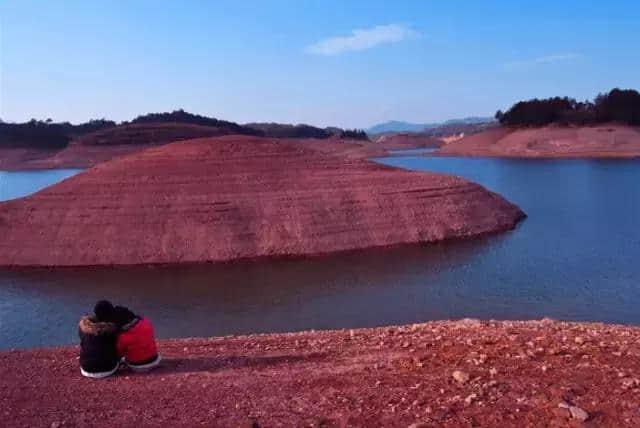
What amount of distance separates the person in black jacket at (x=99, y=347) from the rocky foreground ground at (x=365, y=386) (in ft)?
0.56

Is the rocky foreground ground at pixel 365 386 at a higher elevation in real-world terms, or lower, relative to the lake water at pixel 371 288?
higher

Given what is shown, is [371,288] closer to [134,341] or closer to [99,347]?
[134,341]

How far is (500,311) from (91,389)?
12.0 m

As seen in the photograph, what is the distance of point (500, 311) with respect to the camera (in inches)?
676

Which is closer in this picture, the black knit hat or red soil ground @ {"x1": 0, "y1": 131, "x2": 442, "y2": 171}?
the black knit hat

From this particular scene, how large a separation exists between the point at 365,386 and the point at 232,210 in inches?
879

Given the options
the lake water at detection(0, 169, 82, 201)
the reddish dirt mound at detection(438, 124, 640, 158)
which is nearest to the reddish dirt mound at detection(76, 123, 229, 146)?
the lake water at detection(0, 169, 82, 201)

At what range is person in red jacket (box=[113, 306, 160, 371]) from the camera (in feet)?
28.2

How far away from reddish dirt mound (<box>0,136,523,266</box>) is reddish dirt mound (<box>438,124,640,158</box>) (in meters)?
44.8

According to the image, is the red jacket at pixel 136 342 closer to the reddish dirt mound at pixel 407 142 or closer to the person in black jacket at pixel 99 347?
the person in black jacket at pixel 99 347

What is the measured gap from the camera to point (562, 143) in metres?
78.2

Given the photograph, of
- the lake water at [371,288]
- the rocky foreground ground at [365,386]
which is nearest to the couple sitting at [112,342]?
the rocky foreground ground at [365,386]

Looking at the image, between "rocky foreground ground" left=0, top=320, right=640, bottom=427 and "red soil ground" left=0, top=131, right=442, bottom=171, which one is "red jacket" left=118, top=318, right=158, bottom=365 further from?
"red soil ground" left=0, top=131, right=442, bottom=171

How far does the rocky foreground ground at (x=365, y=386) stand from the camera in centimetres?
665
